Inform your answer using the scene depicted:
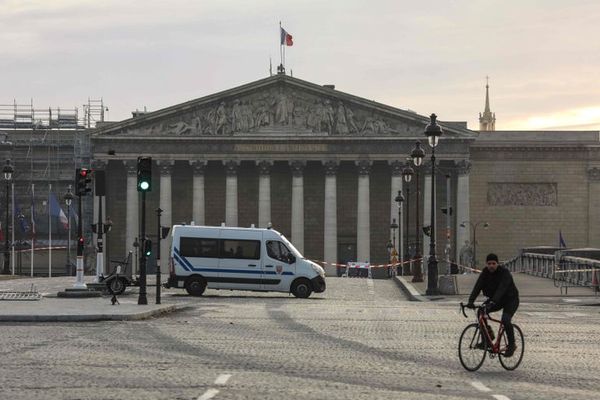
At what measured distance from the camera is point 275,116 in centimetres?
10212

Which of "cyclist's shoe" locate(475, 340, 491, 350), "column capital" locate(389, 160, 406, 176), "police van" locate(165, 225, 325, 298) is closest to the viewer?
"cyclist's shoe" locate(475, 340, 491, 350)

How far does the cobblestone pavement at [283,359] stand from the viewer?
15164 mm

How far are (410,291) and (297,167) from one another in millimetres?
52809

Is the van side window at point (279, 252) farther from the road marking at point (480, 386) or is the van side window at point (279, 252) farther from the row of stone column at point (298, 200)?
the row of stone column at point (298, 200)

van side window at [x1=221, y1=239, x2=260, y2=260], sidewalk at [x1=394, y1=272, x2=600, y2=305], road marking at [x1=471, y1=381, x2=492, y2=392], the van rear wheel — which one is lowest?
sidewalk at [x1=394, y1=272, x2=600, y2=305]

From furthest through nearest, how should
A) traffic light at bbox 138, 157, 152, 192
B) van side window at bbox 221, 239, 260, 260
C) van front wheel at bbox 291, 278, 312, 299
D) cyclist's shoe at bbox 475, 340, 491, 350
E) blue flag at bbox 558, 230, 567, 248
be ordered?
blue flag at bbox 558, 230, 567, 248 < van side window at bbox 221, 239, 260, 260 < van front wheel at bbox 291, 278, 312, 299 < traffic light at bbox 138, 157, 152, 192 < cyclist's shoe at bbox 475, 340, 491, 350

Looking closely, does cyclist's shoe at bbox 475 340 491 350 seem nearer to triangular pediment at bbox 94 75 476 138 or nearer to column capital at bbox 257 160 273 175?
triangular pediment at bbox 94 75 476 138

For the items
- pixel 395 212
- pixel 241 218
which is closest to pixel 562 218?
pixel 395 212

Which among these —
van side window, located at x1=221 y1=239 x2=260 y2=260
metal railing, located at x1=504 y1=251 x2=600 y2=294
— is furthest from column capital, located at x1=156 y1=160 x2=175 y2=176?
van side window, located at x1=221 y1=239 x2=260 y2=260

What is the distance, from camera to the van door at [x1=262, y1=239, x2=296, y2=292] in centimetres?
4656

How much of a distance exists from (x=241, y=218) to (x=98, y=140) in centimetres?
1392

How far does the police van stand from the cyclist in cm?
2811

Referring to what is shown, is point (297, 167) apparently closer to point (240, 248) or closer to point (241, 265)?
point (240, 248)

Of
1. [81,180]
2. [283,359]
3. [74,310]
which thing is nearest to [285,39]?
[81,180]
